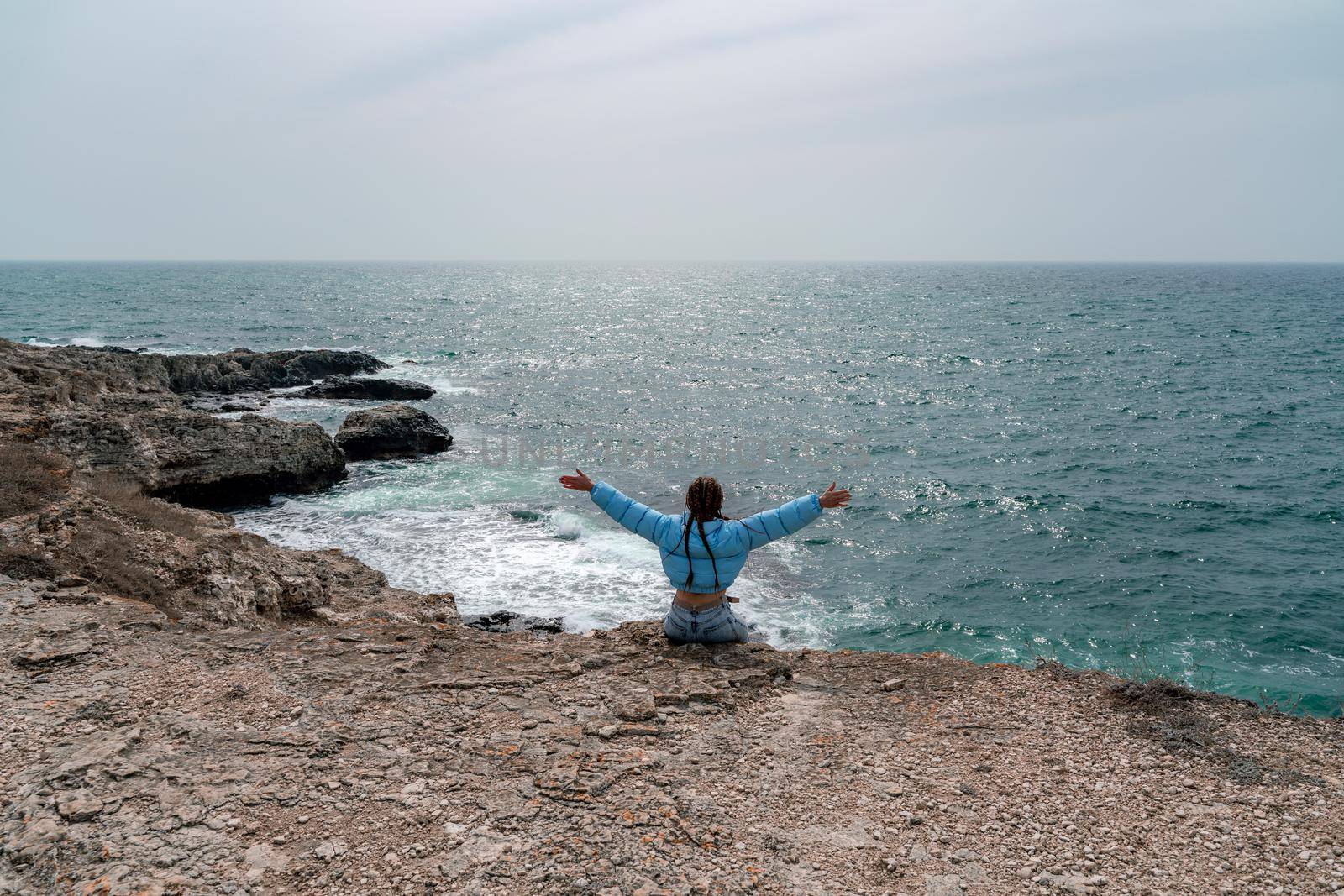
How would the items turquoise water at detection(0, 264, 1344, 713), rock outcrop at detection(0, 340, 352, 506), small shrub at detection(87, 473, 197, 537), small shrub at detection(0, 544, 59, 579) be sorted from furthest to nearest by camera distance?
rock outcrop at detection(0, 340, 352, 506)
turquoise water at detection(0, 264, 1344, 713)
small shrub at detection(87, 473, 197, 537)
small shrub at detection(0, 544, 59, 579)

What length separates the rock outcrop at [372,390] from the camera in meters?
38.6

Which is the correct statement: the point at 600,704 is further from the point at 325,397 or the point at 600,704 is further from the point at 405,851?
the point at 325,397

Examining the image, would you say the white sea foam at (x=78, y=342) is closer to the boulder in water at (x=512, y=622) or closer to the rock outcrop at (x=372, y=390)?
the rock outcrop at (x=372, y=390)

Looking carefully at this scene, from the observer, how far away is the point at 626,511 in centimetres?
650

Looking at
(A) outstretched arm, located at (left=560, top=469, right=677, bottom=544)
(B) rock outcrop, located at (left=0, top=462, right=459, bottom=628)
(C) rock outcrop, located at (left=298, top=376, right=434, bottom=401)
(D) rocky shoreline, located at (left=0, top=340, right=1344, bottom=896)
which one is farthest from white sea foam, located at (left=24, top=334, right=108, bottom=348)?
(A) outstretched arm, located at (left=560, top=469, right=677, bottom=544)

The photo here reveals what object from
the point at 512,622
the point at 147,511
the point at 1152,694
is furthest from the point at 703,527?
the point at 147,511

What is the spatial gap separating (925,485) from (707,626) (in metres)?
20.8

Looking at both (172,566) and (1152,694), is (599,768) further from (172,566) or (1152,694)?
(172,566)

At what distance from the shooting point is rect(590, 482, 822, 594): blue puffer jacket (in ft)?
21.2

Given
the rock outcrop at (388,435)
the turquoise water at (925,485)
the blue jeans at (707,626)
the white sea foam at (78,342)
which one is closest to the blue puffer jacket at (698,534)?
the blue jeans at (707,626)

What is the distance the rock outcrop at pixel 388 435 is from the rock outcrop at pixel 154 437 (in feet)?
9.09

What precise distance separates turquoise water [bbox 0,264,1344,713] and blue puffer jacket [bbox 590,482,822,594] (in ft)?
16.0

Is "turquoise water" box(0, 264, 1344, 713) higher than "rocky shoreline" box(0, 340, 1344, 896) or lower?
lower

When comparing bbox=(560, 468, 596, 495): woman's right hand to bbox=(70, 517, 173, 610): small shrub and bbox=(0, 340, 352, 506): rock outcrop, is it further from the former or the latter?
bbox=(0, 340, 352, 506): rock outcrop
